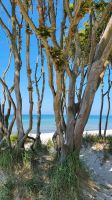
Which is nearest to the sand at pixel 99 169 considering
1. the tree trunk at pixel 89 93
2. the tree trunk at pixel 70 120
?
the tree trunk at pixel 70 120

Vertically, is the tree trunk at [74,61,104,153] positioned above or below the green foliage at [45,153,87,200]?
above

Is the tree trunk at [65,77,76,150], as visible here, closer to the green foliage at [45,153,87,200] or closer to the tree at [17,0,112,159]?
the tree at [17,0,112,159]

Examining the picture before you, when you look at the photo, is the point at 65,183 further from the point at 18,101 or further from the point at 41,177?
the point at 18,101

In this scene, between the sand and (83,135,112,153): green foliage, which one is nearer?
the sand

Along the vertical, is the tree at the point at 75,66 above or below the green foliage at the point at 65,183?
above

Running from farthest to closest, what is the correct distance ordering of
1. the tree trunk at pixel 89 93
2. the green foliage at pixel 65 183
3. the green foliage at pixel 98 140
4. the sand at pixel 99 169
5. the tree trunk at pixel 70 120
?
the green foliage at pixel 98 140, the tree trunk at pixel 70 120, the tree trunk at pixel 89 93, the sand at pixel 99 169, the green foliage at pixel 65 183

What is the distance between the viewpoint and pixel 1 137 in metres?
8.92

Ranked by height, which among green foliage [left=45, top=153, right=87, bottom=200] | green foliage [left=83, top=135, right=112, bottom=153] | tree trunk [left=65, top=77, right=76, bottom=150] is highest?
tree trunk [left=65, top=77, right=76, bottom=150]

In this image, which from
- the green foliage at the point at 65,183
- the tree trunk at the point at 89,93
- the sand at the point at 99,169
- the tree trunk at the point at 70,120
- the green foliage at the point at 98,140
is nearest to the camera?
the green foliage at the point at 65,183

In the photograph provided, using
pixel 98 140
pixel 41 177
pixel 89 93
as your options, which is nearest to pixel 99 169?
pixel 98 140

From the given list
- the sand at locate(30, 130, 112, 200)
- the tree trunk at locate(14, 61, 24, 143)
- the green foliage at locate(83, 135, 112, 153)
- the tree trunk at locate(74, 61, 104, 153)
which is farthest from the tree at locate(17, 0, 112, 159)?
the green foliage at locate(83, 135, 112, 153)

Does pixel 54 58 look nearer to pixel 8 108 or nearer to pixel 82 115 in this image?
pixel 82 115

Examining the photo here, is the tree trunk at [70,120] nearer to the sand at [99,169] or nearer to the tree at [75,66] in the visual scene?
the tree at [75,66]

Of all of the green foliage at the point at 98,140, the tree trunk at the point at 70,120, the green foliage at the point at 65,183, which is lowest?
the green foliage at the point at 65,183
